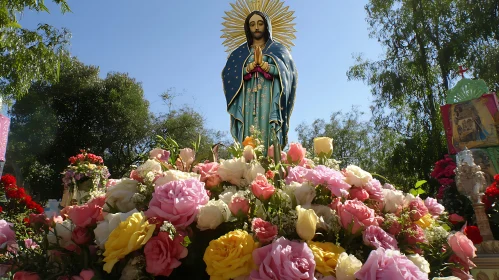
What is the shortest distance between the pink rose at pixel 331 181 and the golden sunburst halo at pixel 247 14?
740cm

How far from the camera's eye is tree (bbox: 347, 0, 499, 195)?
1520cm

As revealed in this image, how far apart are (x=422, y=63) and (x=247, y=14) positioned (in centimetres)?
1123

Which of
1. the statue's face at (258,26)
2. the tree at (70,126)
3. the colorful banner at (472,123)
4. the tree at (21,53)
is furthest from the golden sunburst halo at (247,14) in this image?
the tree at (70,126)

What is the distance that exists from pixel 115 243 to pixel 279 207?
508 mm

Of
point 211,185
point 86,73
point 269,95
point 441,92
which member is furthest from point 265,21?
point 86,73

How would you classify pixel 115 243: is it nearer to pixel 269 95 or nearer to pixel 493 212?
pixel 269 95

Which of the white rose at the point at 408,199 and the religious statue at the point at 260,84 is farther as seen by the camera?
the religious statue at the point at 260,84

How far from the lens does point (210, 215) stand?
119 cm

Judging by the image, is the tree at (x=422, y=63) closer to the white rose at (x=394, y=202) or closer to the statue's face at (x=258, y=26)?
the statue's face at (x=258, y=26)

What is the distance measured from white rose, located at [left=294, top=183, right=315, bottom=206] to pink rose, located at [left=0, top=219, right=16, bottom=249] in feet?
3.42

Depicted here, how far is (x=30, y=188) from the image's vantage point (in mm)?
22234

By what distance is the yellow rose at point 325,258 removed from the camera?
109 cm

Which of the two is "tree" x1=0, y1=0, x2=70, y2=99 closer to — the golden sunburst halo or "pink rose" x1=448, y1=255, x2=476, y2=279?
the golden sunburst halo

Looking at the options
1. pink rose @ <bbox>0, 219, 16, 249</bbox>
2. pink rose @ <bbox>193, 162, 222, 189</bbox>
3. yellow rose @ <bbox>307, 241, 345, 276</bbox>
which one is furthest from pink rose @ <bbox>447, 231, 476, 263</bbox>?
pink rose @ <bbox>0, 219, 16, 249</bbox>
